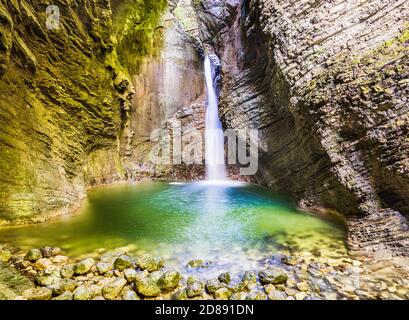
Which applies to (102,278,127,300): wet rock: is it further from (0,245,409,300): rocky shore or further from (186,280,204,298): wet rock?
(186,280,204,298): wet rock

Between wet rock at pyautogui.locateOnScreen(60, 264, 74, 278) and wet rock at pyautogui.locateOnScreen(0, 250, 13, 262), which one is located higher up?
wet rock at pyautogui.locateOnScreen(0, 250, 13, 262)

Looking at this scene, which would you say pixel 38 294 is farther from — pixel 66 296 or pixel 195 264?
pixel 195 264

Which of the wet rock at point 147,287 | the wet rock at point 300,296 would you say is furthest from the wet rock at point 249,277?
the wet rock at point 147,287

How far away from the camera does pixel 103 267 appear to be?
15.0 ft

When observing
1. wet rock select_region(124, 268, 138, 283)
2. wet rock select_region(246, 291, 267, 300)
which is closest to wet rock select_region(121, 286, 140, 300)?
wet rock select_region(124, 268, 138, 283)

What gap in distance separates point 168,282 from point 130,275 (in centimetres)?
70

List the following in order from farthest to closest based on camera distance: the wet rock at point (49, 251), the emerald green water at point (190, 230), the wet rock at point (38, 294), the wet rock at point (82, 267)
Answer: the emerald green water at point (190, 230), the wet rock at point (49, 251), the wet rock at point (82, 267), the wet rock at point (38, 294)

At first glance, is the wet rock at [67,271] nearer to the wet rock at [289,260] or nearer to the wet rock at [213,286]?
the wet rock at [213,286]

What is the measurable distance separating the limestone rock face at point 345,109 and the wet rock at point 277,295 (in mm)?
2696

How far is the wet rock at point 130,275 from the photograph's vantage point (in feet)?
14.0

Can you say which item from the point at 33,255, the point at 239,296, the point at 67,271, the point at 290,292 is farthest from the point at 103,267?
the point at 290,292

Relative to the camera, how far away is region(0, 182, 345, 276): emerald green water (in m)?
5.64

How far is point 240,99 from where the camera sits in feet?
44.3
